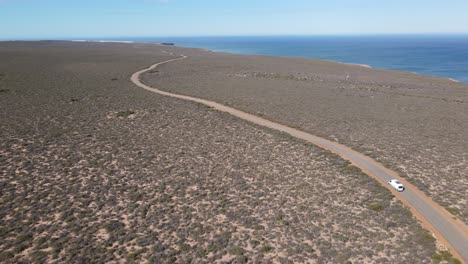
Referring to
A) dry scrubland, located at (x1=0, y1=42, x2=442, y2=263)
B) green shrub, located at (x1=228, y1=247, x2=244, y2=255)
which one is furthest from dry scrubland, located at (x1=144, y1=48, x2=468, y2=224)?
green shrub, located at (x1=228, y1=247, x2=244, y2=255)

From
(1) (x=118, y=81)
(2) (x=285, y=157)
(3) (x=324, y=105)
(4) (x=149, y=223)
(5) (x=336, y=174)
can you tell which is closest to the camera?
(4) (x=149, y=223)

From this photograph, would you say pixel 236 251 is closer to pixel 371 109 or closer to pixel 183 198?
pixel 183 198

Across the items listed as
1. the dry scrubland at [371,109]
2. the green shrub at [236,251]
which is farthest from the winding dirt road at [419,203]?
the green shrub at [236,251]

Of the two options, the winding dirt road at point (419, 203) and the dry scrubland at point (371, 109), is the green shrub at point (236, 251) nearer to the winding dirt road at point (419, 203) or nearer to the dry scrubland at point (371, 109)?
the winding dirt road at point (419, 203)

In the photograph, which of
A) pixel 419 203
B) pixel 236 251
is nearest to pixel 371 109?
pixel 419 203

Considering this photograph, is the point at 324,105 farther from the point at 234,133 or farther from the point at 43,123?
the point at 43,123

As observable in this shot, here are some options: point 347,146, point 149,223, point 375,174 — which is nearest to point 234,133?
point 347,146
